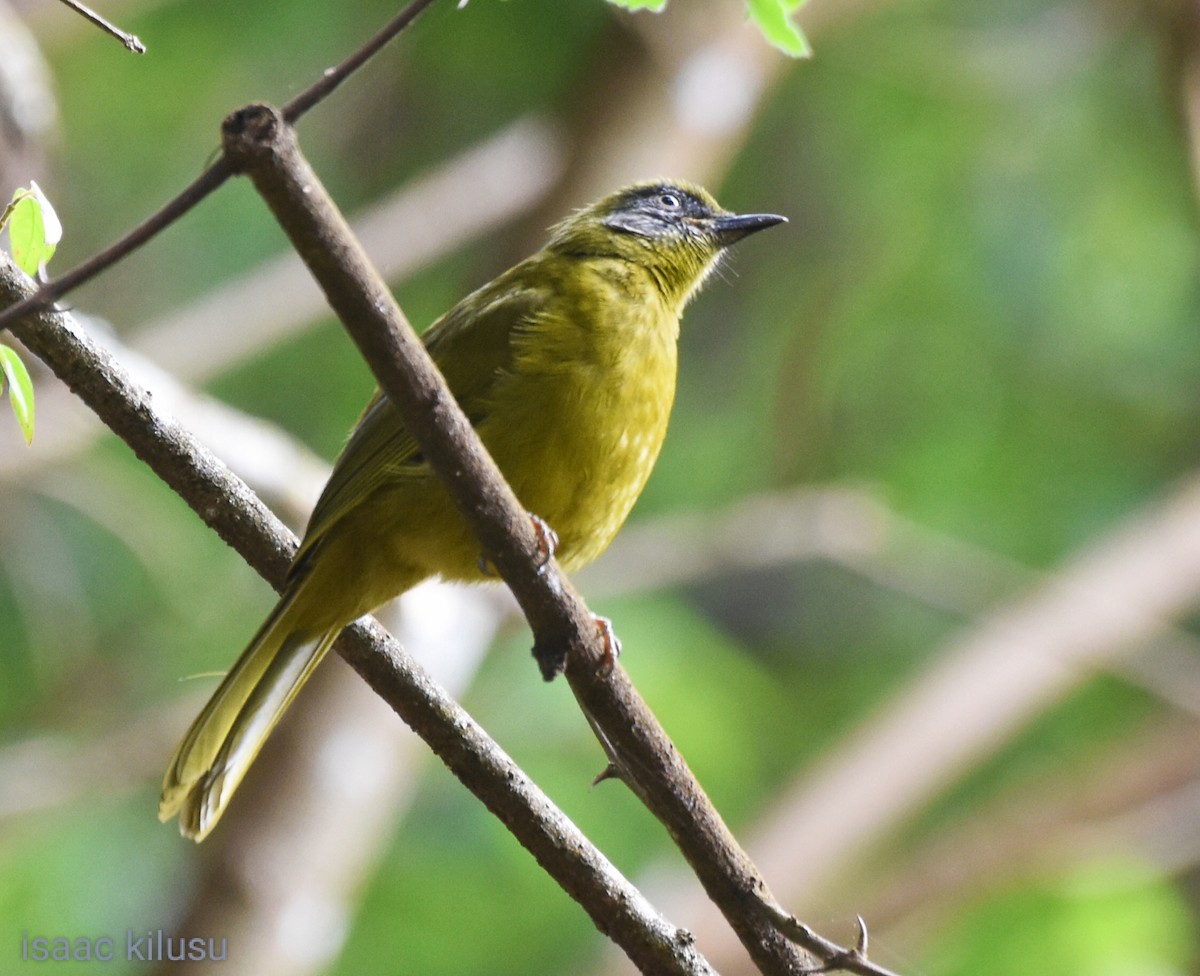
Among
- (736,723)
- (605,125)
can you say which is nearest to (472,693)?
(736,723)

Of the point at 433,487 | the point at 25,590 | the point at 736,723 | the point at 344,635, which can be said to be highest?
the point at 25,590

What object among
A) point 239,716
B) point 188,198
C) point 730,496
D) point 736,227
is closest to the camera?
point 188,198

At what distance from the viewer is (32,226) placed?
1967 millimetres

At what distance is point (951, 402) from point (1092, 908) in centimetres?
277

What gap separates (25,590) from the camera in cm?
638

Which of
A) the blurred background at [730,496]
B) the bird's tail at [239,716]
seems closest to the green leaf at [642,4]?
the bird's tail at [239,716]

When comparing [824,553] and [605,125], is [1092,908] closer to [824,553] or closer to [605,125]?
[824,553]

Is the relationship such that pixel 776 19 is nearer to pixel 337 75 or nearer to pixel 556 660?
pixel 337 75

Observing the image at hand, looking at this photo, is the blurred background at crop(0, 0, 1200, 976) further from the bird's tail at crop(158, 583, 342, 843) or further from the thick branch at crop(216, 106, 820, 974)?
the thick branch at crop(216, 106, 820, 974)

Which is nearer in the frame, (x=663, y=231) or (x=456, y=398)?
(x=456, y=398)

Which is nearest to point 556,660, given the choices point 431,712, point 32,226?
point 431,712

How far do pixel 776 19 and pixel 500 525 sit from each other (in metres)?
0.77

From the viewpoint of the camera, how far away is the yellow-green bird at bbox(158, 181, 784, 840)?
2.86 metres

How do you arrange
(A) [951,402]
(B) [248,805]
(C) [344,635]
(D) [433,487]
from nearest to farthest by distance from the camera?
(C) [344,635]
(D) [433,487]
(B) [248,805]
(A) [951,402]
